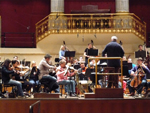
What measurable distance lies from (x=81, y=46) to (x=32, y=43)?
3.06m

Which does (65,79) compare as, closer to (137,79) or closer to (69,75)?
(69,75)

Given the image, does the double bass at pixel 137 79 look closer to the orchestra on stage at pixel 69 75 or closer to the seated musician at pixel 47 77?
the orchestra on stage at pixel 69 75

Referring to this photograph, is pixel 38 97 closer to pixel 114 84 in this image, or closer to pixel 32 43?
pixel 114 84

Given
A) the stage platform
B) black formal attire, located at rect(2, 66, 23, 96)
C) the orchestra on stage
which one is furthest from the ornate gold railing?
the stage platform

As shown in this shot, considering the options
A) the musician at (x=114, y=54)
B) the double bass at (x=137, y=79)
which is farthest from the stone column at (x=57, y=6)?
the double bass at (x=137, y=79)

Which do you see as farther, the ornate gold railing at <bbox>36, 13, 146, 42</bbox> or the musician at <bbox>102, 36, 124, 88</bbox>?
the ornate gold railing at <bbox>36, 13, 146, 42</bbox>

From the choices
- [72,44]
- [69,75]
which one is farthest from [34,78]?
[72,44]

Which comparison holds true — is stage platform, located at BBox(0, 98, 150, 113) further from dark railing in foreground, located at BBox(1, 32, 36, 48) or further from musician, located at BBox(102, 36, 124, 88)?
dark railing in foreground, located at BBox(1, 32, 36, 48)

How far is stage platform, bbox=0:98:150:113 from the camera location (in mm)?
7898

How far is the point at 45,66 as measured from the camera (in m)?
9.03

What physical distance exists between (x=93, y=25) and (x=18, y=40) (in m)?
4.94

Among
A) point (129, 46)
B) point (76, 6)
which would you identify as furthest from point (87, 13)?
point (129, 46)

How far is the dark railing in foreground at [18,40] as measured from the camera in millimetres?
17594

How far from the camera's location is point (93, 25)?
1638cm
